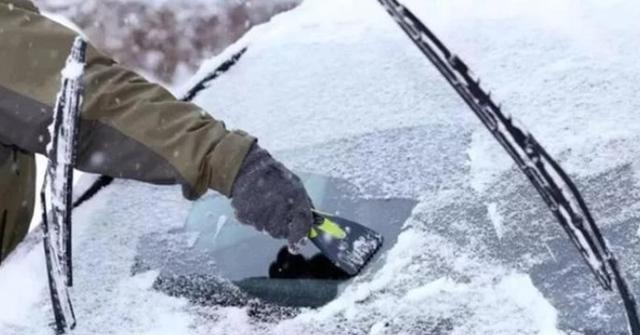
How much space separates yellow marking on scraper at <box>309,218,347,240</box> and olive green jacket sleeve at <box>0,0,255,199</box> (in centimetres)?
16

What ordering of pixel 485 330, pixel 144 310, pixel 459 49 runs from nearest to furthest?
pixel 485 330 < pixel 144 310 < pixel 459 49

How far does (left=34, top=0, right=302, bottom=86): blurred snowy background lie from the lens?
6.35m

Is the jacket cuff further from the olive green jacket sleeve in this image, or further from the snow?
the snow

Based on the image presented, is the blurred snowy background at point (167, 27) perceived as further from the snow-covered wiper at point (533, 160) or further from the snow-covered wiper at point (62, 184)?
the snow-covered wiper at point (533, 160)

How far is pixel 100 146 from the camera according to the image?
1725mm

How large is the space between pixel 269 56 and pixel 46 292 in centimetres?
91

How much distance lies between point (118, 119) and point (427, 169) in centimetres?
55

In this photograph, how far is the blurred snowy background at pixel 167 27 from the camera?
635cm

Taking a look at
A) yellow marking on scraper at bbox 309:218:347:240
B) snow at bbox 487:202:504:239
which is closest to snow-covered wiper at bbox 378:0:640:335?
snow at bbox 487:202:504:239

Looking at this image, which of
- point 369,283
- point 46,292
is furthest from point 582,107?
point 46,292

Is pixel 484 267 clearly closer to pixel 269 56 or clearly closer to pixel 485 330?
pixel 485 330

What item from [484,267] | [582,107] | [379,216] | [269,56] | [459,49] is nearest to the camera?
[484,267]

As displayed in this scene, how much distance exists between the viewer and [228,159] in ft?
5.47

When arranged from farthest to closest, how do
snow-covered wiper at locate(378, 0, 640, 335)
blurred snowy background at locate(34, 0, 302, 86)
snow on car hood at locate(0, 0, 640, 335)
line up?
1. blurred snowy background at locate(34, 0, 302, 86)
2. snow on car hood at locate(0, 0, 640, 335)
3. snow-covered wiper at locate(378, 0, 640, 335)
